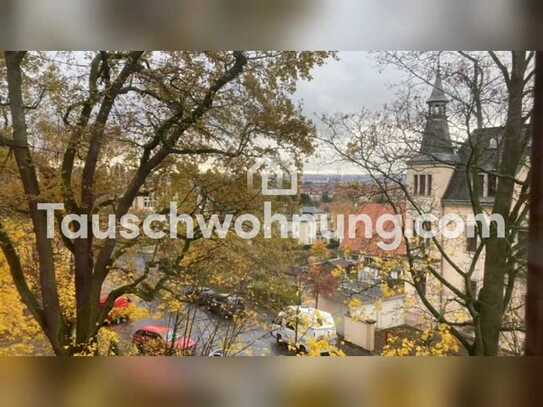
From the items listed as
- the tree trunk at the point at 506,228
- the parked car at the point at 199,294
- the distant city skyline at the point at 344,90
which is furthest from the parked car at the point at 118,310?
the tree trunk at the point at 506,228

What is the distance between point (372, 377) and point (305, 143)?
4.28ft

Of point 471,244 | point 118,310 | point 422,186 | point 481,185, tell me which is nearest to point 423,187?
Result: point 422,186

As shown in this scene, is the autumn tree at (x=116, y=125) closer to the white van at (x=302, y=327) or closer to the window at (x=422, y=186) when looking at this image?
the window at (x=422, y=186)

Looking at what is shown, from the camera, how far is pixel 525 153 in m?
2.21

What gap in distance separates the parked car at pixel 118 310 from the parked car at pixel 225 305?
46 cm

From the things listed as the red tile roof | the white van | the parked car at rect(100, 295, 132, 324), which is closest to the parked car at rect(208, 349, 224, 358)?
the white van

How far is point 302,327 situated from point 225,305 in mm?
444

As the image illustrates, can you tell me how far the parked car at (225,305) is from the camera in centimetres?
230

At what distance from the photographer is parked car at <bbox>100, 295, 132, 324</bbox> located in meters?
2.29

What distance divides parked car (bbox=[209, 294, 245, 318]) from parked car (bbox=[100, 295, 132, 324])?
0.46 meters

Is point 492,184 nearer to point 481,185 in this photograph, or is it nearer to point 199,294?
point 481,185
